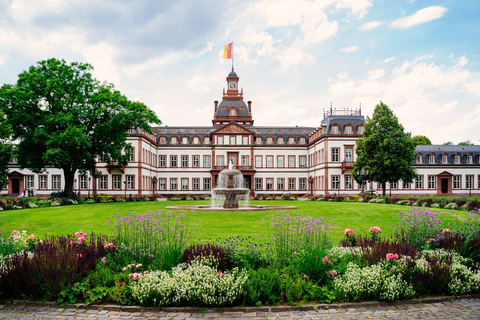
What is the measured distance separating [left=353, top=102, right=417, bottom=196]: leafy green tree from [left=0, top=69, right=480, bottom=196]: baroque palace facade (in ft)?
29.3

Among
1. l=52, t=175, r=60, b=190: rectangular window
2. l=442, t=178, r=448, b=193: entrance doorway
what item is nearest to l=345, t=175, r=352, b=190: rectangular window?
l=442, t=178, r=448, b=193: entrance doorway

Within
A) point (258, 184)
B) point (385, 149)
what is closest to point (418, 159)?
point (385, 149)

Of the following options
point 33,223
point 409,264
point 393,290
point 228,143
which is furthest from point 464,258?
point 228,143

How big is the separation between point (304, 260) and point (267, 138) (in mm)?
52991

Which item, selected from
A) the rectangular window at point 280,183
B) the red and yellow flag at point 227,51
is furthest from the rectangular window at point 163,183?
the red and yellow flag at point 227,51

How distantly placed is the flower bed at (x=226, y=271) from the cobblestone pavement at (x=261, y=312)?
0.61 ft

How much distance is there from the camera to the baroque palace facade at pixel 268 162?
5194 centimetres

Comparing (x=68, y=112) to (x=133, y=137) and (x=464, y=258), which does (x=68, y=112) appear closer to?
(x=133, y=137)

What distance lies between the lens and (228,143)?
194 feet

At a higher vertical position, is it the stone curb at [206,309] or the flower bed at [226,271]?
the flower bed at [226,271]

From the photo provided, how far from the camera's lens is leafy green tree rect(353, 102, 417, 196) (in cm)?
4075

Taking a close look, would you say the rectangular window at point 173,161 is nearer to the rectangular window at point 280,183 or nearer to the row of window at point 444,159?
the rectangular window at point 280,183

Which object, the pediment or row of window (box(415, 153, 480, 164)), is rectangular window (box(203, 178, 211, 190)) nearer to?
the pediment

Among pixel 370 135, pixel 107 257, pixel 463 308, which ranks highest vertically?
pixel 370 135
